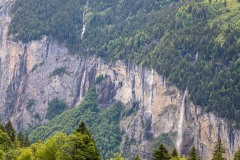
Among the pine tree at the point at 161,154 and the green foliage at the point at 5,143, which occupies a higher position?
the pine tree at the point at 161,154

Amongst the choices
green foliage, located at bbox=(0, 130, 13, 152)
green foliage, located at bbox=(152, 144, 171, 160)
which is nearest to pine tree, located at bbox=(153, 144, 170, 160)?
green foliage, located at bbox=(152, 144, 171, 160)

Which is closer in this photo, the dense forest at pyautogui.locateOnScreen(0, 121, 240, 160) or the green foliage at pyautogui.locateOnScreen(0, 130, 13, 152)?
the dense forest at pyautogui.locateOnScreen(0, 121, 240, 160)

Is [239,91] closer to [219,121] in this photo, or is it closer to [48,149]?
[219,121]

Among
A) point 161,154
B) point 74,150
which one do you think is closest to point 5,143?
point 74,150

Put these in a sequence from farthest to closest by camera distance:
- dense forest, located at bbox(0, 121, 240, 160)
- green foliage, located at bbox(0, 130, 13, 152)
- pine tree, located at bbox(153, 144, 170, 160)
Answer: green foliage, located at bbox(0, 130, 13, 152) → pine tree, located at bbox(153, 144, 170, 160) → dense forest, located at bbox(0, 121, 240, 160)

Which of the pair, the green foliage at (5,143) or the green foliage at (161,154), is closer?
the green foliage at (161,154)

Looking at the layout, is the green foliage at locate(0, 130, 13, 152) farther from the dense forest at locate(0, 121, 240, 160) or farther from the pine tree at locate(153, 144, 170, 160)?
the pine tree at locate(153, 144, 170, 160)

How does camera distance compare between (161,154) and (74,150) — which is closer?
(74,150)

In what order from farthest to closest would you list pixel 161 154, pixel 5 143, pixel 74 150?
pixel 5 143, pixel 161 154, pixel 74 150

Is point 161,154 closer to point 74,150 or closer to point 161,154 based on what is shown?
point 161,154

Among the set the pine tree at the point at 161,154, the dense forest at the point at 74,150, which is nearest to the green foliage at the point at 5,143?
the dense forest at the point at 74,150

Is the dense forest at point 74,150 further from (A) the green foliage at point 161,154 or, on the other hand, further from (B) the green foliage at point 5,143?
(B) the green foliage at point 5,143

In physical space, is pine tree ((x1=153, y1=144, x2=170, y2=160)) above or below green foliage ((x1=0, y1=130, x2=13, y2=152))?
above

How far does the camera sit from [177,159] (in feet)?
265
